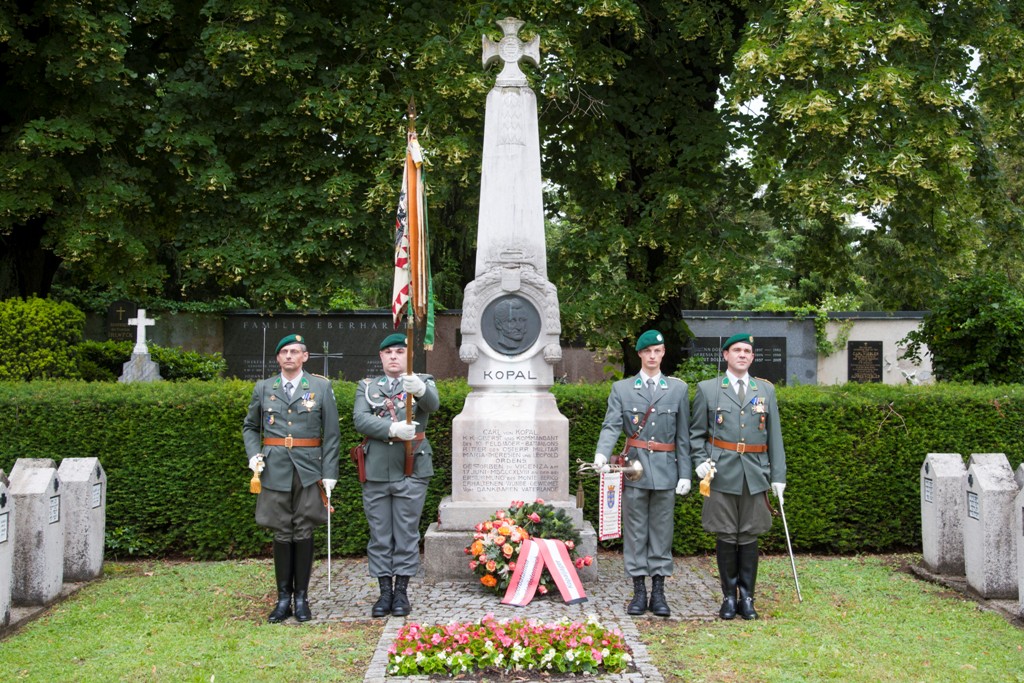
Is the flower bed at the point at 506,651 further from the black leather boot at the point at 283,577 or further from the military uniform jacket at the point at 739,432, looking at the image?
the military uniform jacket at the point at 739,432

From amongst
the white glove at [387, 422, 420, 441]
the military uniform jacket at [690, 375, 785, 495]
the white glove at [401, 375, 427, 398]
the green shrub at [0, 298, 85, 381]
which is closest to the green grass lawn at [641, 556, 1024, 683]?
the military uniform jacket at [690, 375, 785, 495]

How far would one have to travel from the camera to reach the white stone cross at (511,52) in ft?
28.0

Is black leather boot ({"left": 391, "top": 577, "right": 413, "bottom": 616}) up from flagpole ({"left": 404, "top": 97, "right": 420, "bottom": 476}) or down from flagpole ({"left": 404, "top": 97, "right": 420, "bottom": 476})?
down

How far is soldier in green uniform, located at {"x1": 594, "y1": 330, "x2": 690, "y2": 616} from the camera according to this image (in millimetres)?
6930

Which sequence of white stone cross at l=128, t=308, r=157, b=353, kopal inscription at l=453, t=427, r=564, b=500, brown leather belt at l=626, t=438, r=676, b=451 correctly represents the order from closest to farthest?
brown leather belt at l=626, t=438, r=676, b=451, kopal inscription at l=453, t=427, r=564, b=500, white stone cross at l=128, t=308, r=157, b=353

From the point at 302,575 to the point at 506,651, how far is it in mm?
1982

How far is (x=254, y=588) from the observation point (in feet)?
25.3

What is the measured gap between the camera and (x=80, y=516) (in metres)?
7.86

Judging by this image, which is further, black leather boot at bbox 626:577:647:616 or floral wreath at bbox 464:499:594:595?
floral wreath at bbox 464:499:594:595

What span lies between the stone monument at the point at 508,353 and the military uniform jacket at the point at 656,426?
1045 mm

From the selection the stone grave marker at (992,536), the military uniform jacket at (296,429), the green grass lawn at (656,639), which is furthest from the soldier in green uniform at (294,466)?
the stone grave marker at (992,536)

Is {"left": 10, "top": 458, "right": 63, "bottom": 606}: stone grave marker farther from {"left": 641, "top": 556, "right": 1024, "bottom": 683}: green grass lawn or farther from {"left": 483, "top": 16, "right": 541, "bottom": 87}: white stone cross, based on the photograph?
{"left": 483, "top": 16, "right": 541, "bottom": 87}: white stone cross

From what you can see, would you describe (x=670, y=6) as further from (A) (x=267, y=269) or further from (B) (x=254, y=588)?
(B) (x=254, y=588)

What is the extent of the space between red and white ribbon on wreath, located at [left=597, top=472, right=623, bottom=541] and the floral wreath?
1.28 feet
